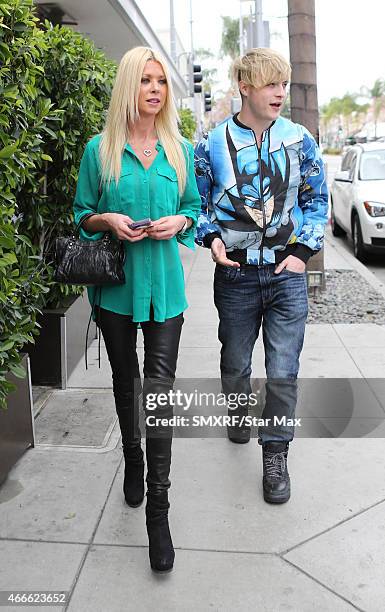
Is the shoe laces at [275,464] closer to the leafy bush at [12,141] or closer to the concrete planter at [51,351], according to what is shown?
the leafy bush at [12,141]

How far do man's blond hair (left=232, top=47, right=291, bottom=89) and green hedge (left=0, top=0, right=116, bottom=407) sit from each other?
100 centimetres

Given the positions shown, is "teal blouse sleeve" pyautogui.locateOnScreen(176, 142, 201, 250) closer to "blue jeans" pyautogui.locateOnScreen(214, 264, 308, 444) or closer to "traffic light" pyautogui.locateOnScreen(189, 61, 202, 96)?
"blue jeans" pyautogui.locateOnScreen(214, 264, 308, 444)

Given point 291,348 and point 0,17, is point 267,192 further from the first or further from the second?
point 0,17

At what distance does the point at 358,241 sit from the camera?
11117 millimetres

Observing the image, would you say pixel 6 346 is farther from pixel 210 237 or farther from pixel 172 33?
pixel 172 33

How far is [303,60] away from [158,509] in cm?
602

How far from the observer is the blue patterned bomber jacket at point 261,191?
10.6 feet

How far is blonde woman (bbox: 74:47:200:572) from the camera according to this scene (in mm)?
2768

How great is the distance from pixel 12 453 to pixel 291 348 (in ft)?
5.08

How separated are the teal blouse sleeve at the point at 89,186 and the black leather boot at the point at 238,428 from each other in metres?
1.53

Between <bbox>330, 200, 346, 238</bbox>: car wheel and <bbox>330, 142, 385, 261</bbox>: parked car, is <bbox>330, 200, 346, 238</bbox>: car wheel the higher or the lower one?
the lower one

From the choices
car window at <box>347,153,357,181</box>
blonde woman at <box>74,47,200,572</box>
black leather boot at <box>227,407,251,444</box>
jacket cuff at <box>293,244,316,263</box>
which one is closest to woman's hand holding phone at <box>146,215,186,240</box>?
blonde woman at <box>74,47,200,572</box>

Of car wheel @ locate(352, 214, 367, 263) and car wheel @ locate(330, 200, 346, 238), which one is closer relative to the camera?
car wheel @ locate(352, 214, 367, 263)

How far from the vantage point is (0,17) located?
9.52ft
